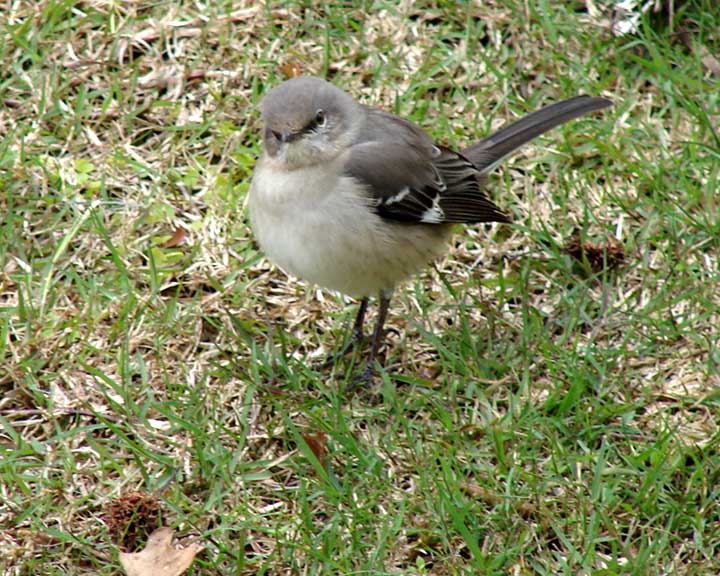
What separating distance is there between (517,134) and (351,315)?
139 cm

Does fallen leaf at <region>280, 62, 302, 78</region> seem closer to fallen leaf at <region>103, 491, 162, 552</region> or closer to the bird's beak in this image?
the bird's beak

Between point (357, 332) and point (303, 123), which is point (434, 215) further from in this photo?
point (303, 123)

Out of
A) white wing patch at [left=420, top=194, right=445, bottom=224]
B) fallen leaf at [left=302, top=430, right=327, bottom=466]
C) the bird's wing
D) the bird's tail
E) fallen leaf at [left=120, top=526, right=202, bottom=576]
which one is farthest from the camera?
the bird's tail

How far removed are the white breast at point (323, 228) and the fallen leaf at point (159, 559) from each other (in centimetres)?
144

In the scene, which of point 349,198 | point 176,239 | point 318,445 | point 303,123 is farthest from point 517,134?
point 318,445

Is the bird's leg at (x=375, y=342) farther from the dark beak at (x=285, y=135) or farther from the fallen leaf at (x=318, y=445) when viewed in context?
the dark beak at (x=285, y=135)

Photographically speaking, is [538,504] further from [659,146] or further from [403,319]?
[659,146]

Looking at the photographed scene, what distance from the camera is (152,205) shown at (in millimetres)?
6512

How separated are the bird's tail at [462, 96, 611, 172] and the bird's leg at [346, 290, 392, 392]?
100 centimetres

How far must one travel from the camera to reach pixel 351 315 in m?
6.25

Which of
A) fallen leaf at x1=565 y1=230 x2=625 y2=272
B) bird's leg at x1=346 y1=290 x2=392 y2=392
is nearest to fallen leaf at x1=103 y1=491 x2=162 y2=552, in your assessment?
bird's leg at x1=346 y1=290 x2=392 y2=392

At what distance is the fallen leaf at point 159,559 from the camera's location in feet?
15.4

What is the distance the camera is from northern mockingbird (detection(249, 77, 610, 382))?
5344 millimetres

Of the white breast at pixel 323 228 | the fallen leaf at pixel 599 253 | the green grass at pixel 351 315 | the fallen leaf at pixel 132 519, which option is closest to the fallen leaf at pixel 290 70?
the green grass at pixel 351 315
